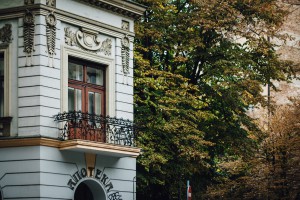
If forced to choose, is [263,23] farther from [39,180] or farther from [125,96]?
[39,180]

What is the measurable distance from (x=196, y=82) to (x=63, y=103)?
1331 cm

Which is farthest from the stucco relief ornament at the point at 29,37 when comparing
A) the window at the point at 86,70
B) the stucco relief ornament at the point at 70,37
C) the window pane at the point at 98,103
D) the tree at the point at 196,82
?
the tree at the point at 196,82

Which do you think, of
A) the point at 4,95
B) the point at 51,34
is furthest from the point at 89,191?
the point at 51,34

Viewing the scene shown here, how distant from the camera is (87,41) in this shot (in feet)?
107

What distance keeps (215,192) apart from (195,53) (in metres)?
6.88

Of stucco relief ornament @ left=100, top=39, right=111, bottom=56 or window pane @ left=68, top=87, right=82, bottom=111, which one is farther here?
stucco relief ornament @ left=100, top=39, right=111, bottom=56

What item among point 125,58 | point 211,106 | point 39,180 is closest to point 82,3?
point 125,58

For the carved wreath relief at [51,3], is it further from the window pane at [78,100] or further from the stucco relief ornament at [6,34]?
the window pane at [78,100]

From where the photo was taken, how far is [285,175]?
42.6 meters

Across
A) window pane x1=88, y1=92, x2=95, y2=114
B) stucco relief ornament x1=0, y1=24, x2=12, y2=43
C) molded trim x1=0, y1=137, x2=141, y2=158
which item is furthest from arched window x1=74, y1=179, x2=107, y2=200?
stucco relief ornament x1=0, y1=24, x2=12, y2=43

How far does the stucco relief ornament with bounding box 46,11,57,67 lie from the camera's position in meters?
30.9

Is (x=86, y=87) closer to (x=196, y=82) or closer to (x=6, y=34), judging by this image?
(x=6, y=34)

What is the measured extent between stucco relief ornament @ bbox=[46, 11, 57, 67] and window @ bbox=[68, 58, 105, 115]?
137 cm

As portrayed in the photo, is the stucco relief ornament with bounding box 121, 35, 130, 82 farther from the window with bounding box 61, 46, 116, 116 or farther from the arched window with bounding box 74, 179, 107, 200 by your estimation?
the arched window with bounding box 74, 179, 107, 200
